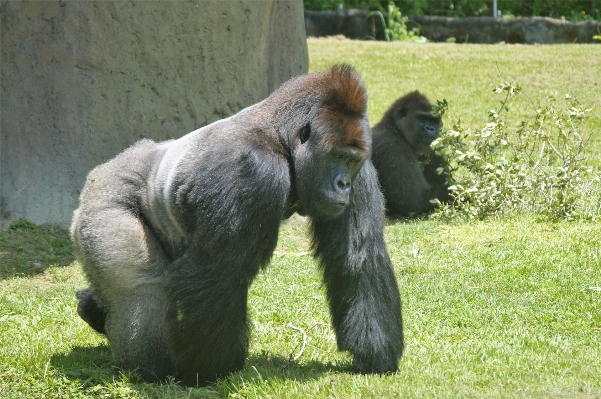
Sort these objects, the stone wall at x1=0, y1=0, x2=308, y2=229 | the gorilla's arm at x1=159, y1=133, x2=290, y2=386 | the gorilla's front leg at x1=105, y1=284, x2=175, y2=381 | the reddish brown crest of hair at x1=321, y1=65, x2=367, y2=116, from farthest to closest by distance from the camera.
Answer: the stone wall at x1=0, y1=0, x2=308, y2=229, the gorilla's front leg at x1=105, y1=284, x2=175, y2=381, the reddish brown crest of hair at x1=321, y1=65, x2=367, y2=116, the gorilla's arm at x1=159, y1=133, x2=290, y2=386

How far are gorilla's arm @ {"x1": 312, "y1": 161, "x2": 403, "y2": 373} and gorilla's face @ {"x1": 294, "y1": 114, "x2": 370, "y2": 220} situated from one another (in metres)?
0.16

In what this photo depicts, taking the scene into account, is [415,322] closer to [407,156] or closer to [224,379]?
[224,379]

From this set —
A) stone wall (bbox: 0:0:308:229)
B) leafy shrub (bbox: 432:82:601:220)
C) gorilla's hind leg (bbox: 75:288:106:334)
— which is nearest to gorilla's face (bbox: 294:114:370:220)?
gorilla's hind leg (bbox: 75:288:106:334)

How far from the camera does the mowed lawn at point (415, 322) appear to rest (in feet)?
14.0

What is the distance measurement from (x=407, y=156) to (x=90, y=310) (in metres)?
5.49

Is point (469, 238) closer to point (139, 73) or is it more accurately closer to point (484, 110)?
Answer: point (139, 73)

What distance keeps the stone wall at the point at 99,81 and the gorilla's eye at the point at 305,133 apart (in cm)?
424

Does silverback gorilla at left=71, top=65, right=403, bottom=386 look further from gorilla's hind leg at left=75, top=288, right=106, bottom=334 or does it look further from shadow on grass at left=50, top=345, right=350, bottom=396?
gorilla's hind leg at left=75, top=288, right=106, bottom=334

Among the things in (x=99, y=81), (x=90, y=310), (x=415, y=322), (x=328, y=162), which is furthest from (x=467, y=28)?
(x=328, y=162)

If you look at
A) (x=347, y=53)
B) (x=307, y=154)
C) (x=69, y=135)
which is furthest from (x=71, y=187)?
(x=347, y=53)

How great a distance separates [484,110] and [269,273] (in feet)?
23.5

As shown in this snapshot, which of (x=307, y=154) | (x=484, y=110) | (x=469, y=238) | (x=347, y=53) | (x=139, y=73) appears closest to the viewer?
(x=307, y=154)

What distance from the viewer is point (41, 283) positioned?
6.81 m

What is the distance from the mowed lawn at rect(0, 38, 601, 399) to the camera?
4273mm
